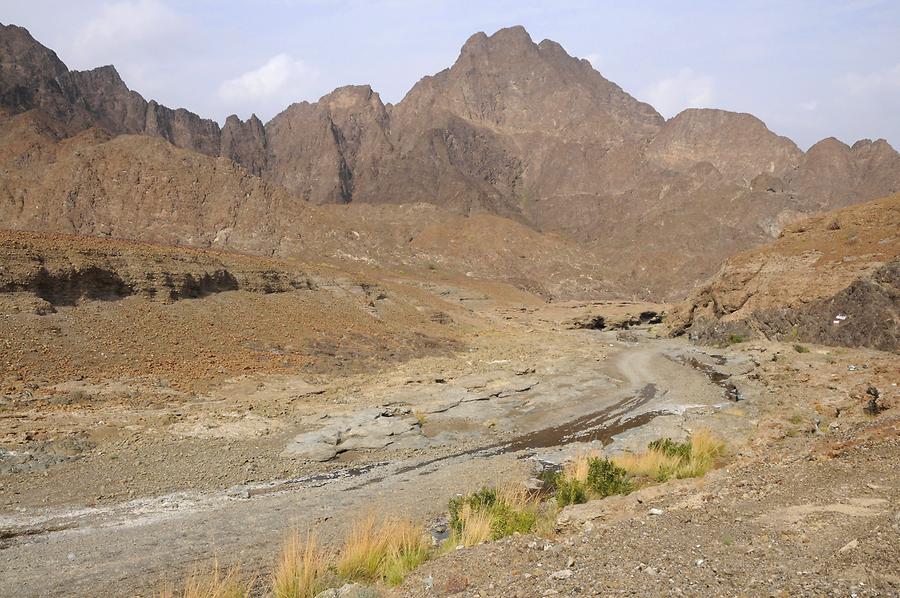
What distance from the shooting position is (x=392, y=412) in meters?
21.6

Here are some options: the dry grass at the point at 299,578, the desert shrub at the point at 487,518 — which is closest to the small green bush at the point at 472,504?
the desert shrub at the point at 487,518

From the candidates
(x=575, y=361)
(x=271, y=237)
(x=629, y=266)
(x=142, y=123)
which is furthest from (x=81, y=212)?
(x=142, y=123)

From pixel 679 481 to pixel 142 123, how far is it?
19735 centimetres

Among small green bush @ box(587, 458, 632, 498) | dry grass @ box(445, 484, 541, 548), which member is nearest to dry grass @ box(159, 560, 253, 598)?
dry grass @ box(445, 484, 541, 548)

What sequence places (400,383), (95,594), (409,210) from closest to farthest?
1. (95,594)
2. (400,383)
3. (409,210)

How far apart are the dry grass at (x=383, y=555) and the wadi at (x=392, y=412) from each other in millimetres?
56

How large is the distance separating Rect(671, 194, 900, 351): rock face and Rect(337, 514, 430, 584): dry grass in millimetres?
33240

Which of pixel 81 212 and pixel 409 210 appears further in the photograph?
pixel 409 210

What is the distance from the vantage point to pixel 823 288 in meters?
38.8

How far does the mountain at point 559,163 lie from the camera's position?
432ft

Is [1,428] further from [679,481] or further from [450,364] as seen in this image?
[450,364]

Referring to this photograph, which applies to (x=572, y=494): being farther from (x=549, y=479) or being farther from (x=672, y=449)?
(x=672, y=449)

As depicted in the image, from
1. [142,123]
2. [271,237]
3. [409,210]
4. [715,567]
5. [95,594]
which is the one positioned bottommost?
[95,594]

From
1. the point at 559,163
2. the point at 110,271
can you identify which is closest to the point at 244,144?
the point at 559,163
